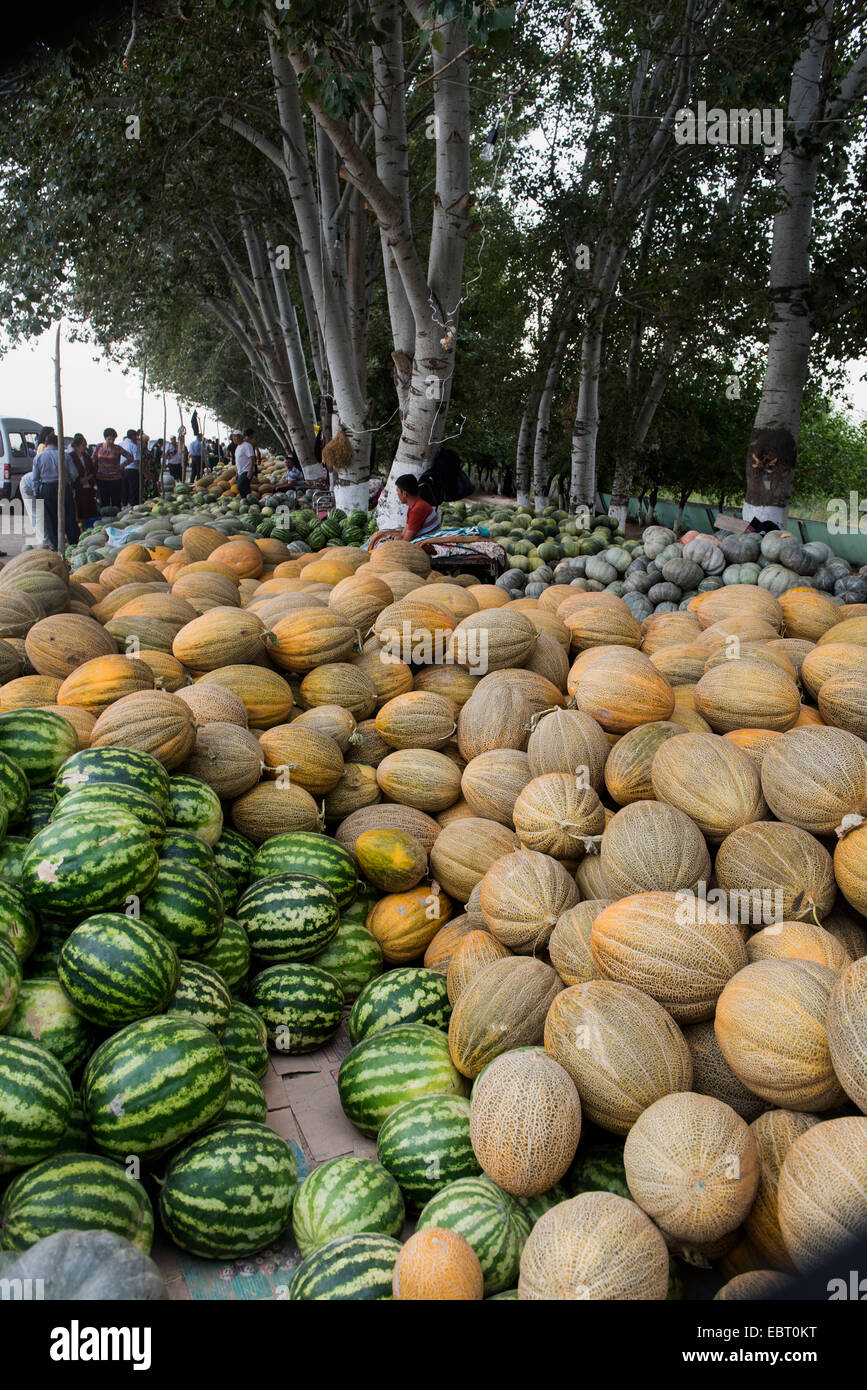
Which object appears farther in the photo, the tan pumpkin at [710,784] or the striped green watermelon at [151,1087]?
the tan pumpkin at [710,784]

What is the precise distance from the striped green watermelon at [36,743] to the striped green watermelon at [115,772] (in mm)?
206

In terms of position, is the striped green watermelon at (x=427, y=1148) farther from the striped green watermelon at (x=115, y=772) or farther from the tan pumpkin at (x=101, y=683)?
the tan pumpkin at (x=101, y=683)

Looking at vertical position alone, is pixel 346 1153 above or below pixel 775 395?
below

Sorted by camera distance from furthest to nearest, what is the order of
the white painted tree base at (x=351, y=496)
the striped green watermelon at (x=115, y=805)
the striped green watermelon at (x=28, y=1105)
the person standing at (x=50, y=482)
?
the person standing at (x=50, y=482), the white painted tree base at (x=351, y=496), the striped green watermelon at (x=115, y=805), the striped green watermelon at (x=28, y=1105)

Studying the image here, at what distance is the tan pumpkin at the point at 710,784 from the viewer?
3043mm

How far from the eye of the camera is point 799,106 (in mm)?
8883

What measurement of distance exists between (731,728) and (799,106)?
326 inches

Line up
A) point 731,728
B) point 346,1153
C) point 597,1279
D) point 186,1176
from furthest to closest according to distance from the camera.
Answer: point 731,728, point 346,1153, point 186,1176, point 597,1279

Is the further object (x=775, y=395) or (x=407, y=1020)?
(x=775, y=395)

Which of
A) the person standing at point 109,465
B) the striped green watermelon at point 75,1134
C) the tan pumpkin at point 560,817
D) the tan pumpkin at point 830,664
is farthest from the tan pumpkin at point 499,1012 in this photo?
the person standing at point 109,465

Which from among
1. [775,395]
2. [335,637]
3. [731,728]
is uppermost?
[775,395]

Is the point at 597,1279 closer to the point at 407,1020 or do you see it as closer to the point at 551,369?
the point at 407,1020

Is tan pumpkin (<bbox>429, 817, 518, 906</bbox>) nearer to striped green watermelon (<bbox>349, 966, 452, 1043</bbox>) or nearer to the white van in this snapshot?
striped green watermelon (<bbox>349, 966, 452, 1043</bbox>)
